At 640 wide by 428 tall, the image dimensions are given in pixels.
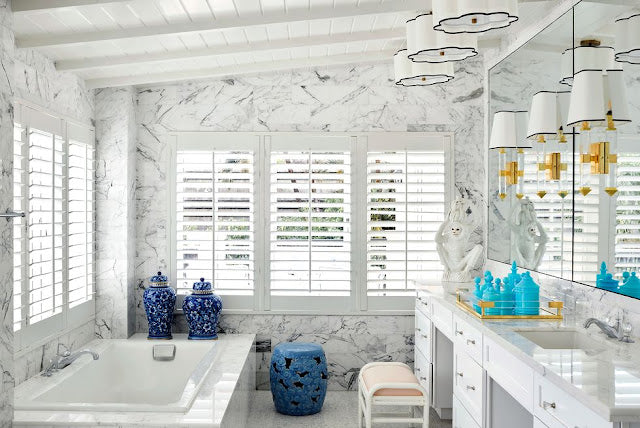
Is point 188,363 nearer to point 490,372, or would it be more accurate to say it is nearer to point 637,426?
point 490,372

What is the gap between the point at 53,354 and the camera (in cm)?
436

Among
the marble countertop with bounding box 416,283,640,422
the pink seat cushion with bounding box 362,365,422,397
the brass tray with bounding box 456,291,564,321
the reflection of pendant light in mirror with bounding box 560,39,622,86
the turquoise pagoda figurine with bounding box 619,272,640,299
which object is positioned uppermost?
the reflection of pendant light in mirror with bounding box 560,39,622,86

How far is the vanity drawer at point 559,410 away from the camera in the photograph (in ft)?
7.11

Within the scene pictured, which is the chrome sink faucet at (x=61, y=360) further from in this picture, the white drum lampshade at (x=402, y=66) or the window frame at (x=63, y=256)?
the white drum lampshade at (x=402, y=66)

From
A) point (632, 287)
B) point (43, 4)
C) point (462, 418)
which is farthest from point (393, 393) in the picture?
point (43, 4)

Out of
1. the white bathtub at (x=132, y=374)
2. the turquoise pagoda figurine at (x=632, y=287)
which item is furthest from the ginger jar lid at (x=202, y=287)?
the turquoise pagoda figurine at (x=632, y=287)

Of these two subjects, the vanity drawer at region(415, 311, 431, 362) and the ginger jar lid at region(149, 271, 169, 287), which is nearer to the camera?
the vanity drawer at region(415, 311, 431, 362)

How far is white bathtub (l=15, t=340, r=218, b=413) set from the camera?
13.8ft

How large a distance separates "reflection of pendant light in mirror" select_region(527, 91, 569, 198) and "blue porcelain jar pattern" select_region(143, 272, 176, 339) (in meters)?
2.98

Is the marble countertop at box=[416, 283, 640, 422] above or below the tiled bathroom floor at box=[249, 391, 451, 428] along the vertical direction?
above

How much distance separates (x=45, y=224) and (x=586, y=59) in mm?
3272

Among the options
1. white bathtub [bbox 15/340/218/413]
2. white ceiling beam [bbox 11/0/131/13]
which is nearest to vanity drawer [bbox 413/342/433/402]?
white bathtub [bbox 15/340/218/413]

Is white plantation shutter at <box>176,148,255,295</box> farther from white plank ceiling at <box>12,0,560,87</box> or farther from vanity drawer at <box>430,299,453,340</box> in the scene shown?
vanity drawer at <box>430,299,453,340</box>

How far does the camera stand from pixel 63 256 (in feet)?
14.8
